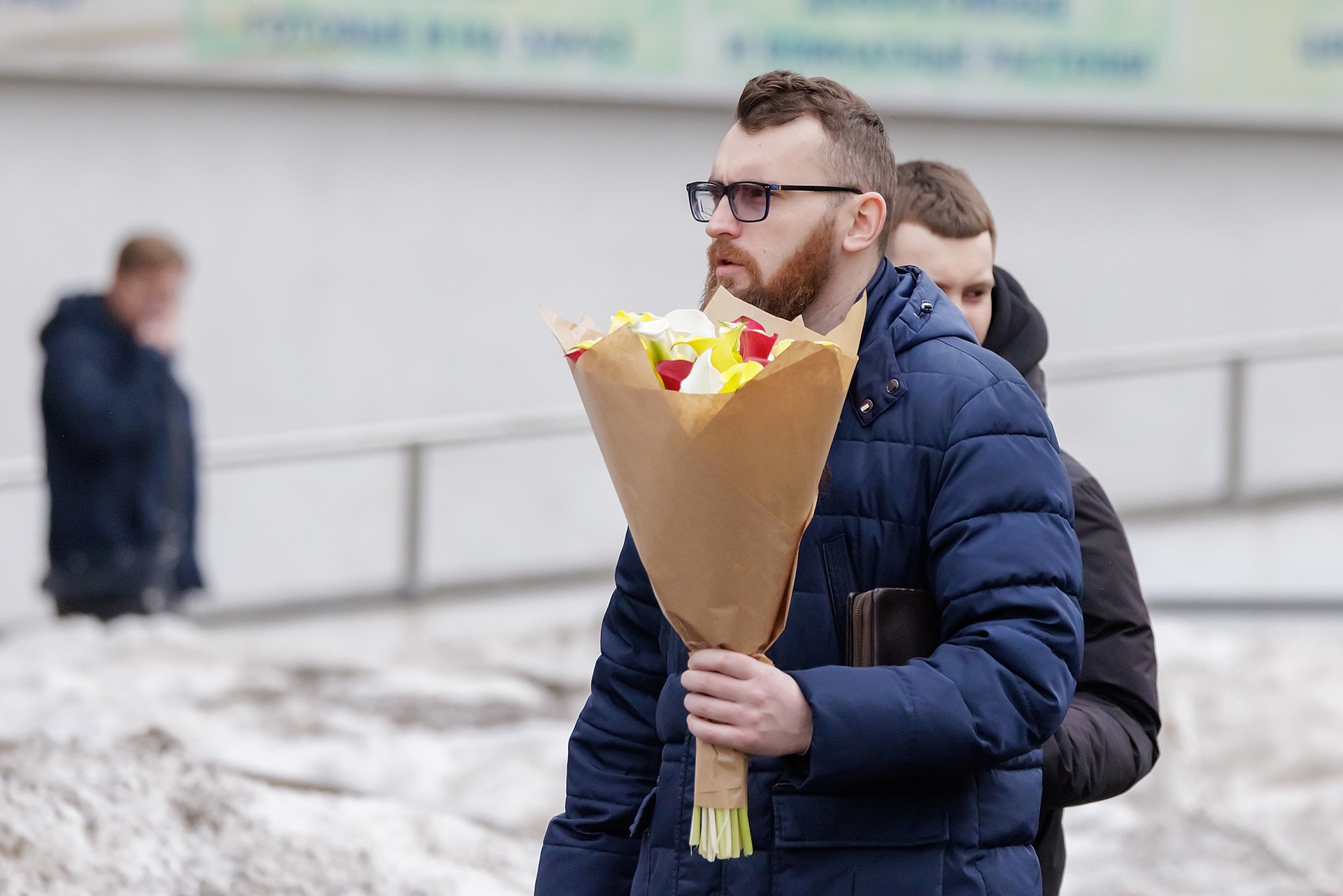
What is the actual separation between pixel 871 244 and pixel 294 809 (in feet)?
7.98

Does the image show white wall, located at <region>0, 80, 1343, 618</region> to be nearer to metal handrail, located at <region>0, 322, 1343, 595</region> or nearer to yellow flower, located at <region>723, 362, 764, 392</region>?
metal handrail, located at <region>0, 322, 1343, 595</region>

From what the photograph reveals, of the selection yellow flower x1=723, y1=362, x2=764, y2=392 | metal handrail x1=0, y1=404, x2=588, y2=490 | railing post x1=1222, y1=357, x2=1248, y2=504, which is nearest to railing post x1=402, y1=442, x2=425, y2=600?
metal handrail x1=0, y1=404, x2=588, y2=490

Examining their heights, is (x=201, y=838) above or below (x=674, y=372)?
below

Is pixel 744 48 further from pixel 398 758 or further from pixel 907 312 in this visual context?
pixel 907 312

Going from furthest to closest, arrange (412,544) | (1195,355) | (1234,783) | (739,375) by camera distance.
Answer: (1195,355) < (412,544) < (1234,783) < (739,375)

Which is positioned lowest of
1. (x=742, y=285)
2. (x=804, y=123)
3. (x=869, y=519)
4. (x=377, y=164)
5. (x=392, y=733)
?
(x=392, y=733)

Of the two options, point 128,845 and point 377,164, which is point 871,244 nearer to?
point 128,845

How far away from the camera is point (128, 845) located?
3492 millimetres

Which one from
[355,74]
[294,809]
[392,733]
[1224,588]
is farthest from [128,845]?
[1224,588]

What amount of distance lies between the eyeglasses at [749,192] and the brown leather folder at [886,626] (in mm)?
439

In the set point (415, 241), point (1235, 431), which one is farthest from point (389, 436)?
point (1235, 431)

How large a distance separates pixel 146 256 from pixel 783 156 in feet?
15.8

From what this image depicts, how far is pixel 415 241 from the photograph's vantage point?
724 cm

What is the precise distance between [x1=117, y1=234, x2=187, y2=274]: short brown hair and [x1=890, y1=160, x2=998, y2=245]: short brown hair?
13.6 feet
